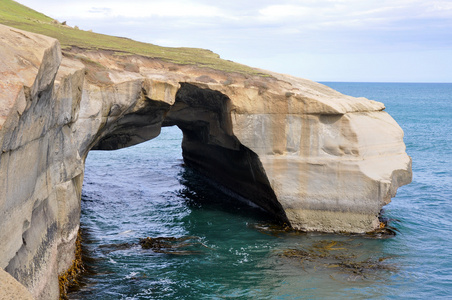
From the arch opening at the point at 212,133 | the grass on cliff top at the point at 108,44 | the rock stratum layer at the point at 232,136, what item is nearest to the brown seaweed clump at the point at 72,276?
the rock stratum layer at the point at 232,136

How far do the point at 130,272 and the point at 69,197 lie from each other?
2.55m

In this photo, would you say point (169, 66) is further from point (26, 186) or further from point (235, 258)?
point (26, 186)

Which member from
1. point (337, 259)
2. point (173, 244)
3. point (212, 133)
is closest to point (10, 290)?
point (173, 244)

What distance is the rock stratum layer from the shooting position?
10.0 metres

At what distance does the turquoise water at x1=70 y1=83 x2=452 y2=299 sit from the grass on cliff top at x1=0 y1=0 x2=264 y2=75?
517cm

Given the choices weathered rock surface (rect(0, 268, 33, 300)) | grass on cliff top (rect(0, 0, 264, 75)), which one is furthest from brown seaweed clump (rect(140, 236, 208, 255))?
weathered rock surface (rect(0, 268, 33, 300))

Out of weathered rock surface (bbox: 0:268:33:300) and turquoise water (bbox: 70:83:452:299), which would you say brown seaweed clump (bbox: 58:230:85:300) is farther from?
weathered rock surface (bbox: 0:268:33:300)

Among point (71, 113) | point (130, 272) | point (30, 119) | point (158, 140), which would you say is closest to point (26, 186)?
point (30, 119)

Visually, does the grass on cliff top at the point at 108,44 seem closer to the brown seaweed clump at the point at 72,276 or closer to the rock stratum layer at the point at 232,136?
the rock stratum layer at the point at 232,136

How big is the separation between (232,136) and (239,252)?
3875 mm

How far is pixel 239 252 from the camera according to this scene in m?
14.2

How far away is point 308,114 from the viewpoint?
50.3 feet

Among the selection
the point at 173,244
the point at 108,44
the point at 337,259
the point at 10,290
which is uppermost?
the point at 108,44

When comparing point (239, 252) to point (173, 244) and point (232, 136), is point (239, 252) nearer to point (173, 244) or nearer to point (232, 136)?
point (173, 244)
